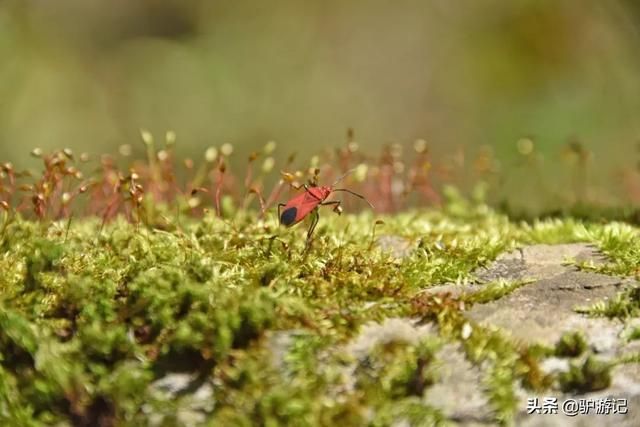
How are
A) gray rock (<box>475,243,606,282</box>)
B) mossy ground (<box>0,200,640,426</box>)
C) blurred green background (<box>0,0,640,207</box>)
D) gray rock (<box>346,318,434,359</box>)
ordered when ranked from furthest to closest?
blurred green background (<box>0,0,640,207</box>) → gray rock (<box>475,243,606,282</box>) → gray rock (<box>346,318,434,359</box>) → mossy ground (<box>0,200,640,426</box>)

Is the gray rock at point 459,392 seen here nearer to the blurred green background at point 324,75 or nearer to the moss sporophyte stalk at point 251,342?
the moss sporophyte stalk at point 251,342

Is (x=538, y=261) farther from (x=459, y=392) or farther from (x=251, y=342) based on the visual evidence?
(x=251, y=342)

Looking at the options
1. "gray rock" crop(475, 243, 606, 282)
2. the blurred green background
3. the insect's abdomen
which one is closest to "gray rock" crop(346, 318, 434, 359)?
"gray rock" crop(475, 243, 606, 282)

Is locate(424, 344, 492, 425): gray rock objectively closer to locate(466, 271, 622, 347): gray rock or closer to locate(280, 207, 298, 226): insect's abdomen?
locate(466, 271, 622, 347): gray rock

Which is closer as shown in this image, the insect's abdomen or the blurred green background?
the insect's abdomen

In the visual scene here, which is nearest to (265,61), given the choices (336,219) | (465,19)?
(465,19)

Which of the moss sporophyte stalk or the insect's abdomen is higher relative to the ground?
the insect's abdomen

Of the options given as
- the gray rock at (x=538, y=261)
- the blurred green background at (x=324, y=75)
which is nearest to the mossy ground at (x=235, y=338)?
the gray rock at (x=538, y=261)

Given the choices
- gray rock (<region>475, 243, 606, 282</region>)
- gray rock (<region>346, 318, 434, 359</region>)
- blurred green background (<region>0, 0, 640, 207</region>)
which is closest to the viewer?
gray rock (<region>346, 318, 434, 359</region>)

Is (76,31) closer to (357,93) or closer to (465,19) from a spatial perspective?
(357,93)
